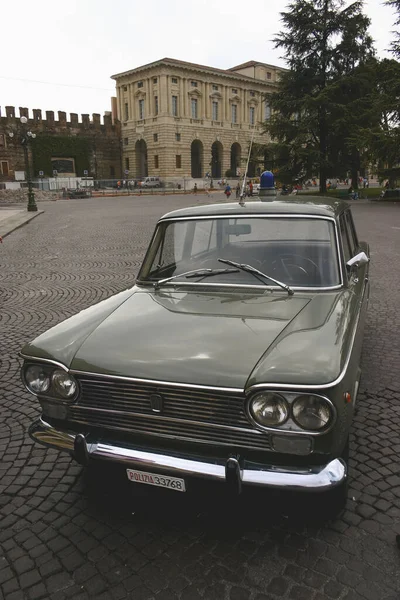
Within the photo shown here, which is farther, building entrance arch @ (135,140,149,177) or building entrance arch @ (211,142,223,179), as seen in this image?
building entrance arch @ (211,142,223,179)

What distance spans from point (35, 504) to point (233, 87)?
82.1m

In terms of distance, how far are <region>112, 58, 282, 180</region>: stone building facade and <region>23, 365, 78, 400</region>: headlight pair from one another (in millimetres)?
67814

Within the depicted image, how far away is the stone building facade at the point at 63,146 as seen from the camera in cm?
6369

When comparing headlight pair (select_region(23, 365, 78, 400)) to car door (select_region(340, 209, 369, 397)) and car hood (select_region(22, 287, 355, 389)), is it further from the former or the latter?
car door (select_region(340, 209, 369, 397))

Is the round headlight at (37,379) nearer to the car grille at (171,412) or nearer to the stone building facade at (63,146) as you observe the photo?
the car grille at (171,412)

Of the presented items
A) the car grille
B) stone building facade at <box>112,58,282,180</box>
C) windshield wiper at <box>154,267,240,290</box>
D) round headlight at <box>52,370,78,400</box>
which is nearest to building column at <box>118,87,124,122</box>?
stone building facade at <box>112,58,282,180</box>

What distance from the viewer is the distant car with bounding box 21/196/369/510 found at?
2232 mm

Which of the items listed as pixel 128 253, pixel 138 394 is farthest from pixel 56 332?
pixel 128 253

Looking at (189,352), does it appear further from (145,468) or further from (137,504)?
(137,504)

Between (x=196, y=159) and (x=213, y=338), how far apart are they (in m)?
78.2

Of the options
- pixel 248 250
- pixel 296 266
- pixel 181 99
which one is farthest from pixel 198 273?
pixel 181 99

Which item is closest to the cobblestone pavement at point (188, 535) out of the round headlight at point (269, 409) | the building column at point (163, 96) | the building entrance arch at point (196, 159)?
the round headlight at point (269, 409)

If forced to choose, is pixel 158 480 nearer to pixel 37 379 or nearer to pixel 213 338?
pixel 213 338

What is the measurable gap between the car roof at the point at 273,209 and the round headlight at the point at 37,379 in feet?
5.73
